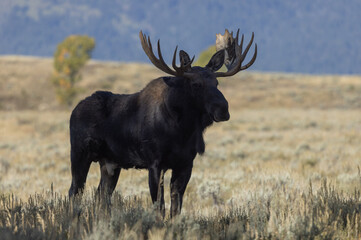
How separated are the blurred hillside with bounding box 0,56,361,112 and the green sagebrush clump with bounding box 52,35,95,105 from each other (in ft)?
5.45

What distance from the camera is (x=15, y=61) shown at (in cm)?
7531

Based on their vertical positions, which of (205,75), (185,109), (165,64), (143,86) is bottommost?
(185,109)

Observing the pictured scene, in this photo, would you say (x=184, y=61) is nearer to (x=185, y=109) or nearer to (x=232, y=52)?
(x=185, y=109)

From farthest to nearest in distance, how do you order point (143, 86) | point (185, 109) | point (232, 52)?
point (143, 86) < point (232, 52) < point (185, 109)

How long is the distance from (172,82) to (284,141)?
1386cm

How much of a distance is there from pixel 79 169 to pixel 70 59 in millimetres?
40623

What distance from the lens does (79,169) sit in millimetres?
6113

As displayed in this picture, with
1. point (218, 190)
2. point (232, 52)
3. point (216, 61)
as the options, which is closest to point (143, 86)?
point (218, 190)

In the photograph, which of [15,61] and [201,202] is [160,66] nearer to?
[201,202]

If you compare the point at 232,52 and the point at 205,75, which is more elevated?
the point at 232,52

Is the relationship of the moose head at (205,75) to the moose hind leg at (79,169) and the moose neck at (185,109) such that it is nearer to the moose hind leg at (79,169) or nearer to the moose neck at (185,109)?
the moose neck at (185,109)

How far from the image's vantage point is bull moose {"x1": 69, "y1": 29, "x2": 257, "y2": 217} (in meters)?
4.96

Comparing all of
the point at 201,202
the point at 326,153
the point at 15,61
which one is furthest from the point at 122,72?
the point at 201,202

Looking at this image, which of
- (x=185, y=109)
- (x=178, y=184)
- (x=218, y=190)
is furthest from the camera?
(x=218, y=190)
